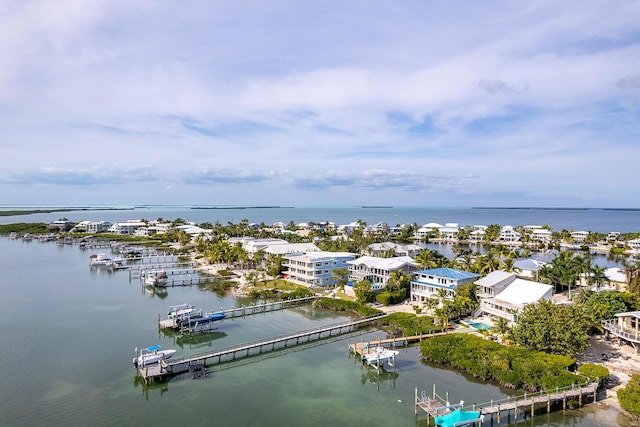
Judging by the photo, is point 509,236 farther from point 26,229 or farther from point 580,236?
point 26,229

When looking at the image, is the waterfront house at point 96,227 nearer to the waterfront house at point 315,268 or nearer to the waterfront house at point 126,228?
the waterfront house at point 126,228

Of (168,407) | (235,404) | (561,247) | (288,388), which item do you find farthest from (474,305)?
(561,247)

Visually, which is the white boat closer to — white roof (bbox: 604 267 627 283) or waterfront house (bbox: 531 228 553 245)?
white roof (bbox: 604 267 627 283)

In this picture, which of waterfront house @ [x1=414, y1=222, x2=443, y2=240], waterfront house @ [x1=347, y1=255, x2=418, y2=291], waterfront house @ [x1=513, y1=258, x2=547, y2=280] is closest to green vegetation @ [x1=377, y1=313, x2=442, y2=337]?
waterfront house @ [x1=347, y1=255, x2=418, y2=291]

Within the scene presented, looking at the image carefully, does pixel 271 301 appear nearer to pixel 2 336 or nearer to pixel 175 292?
pixel 175 292

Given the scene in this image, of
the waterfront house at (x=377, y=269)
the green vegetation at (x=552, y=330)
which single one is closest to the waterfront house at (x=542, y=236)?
the waterfront house at (x=377, y=269)
